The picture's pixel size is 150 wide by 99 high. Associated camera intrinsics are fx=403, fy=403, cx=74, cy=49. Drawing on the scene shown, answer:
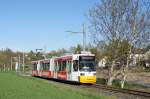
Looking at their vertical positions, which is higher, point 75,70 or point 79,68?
point 79,68

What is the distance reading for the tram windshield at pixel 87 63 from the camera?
126ft

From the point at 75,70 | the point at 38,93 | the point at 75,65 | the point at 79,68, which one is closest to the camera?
the point at 38,93

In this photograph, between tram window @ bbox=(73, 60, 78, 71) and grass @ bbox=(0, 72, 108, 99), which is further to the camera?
tram window @ bbox=(73, 60, 78, 71)

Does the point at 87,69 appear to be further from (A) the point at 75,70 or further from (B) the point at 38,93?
(B) the point at 38,93

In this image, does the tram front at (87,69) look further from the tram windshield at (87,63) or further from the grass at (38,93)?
the grass at (38,93)

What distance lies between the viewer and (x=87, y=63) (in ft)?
127

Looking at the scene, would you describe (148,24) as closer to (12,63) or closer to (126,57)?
(126,57)

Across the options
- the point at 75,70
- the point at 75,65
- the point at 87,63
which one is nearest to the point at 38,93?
the point at 75,70

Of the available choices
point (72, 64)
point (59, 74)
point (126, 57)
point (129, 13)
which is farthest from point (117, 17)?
point (59, 74)

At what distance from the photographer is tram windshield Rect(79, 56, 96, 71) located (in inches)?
1512

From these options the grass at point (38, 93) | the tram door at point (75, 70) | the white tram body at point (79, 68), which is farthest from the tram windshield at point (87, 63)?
the grass at point (38, 93)

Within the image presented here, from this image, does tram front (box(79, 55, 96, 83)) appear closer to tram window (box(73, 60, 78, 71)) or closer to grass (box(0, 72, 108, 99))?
tram window (box(73, 60, 78, 71))

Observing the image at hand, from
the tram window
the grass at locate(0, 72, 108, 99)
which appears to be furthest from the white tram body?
the grass at locate(0, 72, 108, 99)

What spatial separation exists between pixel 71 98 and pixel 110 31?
22.2m
